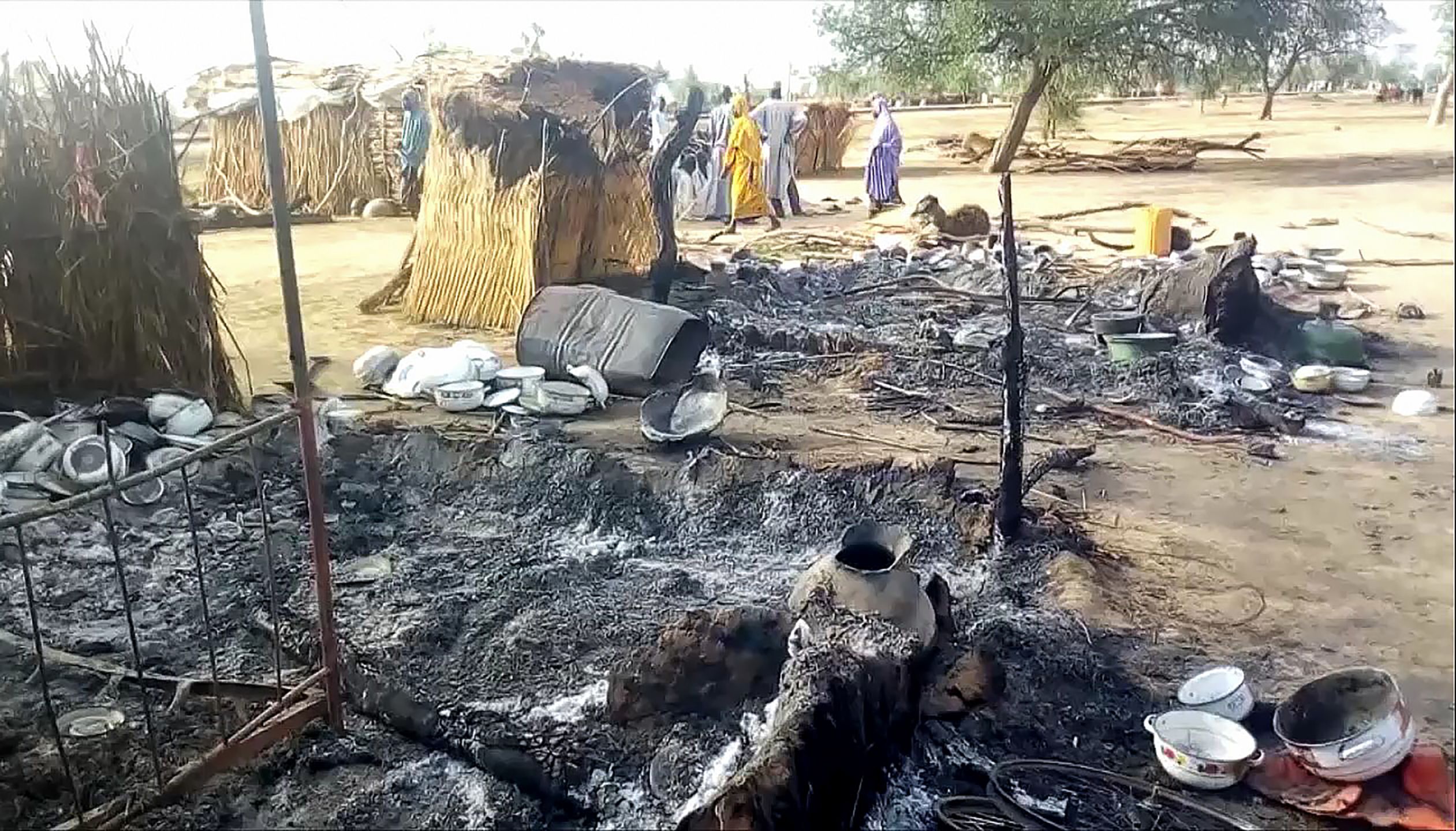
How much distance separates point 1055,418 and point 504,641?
3.48 metres

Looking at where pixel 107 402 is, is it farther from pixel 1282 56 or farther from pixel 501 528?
pixel 1282 56

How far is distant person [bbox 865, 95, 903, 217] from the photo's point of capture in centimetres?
1249

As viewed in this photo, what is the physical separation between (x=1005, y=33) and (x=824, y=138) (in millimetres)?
4796

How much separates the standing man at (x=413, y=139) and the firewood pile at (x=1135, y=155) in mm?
8672

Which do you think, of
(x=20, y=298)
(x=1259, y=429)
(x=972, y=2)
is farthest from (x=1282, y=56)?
(x=20, y=298)

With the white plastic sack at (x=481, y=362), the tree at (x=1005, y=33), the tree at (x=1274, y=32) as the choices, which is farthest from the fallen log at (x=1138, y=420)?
the tree at (x=1005, y=33)

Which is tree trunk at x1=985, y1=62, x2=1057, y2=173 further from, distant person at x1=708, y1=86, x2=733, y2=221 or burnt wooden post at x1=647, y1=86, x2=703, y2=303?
burnt wooden post at x1=647, y1=86, x2=703, y2=303

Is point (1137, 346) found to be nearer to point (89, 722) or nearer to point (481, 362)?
point (481, 362)

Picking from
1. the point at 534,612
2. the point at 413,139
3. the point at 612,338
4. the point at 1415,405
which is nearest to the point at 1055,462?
the point at 534,612

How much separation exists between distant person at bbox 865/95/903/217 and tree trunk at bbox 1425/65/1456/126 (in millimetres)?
11226

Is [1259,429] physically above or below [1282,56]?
below

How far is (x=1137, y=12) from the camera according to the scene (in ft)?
42.2

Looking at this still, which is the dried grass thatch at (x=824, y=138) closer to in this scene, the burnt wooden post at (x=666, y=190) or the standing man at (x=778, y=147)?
the standing man at (x=778, y=147)

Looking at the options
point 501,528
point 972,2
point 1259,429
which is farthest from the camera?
point 972,2
